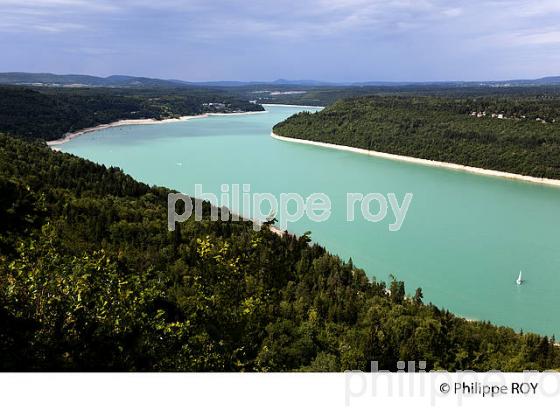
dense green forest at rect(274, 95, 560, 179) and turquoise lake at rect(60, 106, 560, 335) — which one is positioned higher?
dense green forest at rect(274, 95, 560, 179)

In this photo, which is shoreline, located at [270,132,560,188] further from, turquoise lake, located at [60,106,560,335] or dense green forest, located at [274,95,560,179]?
turquoise lake, located at [60,106,560,335]

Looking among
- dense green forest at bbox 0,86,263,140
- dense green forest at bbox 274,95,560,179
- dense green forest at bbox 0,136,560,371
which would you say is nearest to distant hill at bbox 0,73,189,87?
dense green forest at bbox 0,86,263,140

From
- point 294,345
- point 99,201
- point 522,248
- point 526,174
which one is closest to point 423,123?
point 526,174

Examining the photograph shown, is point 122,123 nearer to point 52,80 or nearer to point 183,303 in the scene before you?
point 183,303

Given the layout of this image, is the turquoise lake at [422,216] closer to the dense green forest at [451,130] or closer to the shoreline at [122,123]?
the shoreline at [122,123]

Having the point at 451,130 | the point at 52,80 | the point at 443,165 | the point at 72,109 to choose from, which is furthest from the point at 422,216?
the point at 52,80

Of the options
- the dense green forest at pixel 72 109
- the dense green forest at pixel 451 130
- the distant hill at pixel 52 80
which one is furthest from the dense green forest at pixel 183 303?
the distant hill at pixel 52 80
